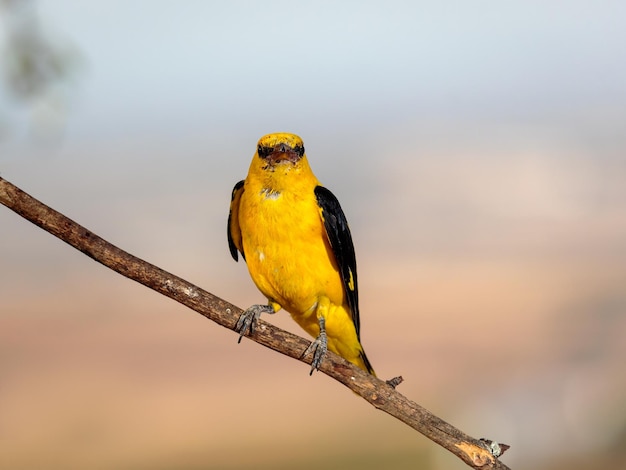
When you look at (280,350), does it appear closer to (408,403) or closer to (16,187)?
(408,403)

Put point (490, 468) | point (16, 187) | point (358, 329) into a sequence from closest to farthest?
point (16, 187), point (490, 468), point (358, 329)

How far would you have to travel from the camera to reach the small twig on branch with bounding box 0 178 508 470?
18.0 feet

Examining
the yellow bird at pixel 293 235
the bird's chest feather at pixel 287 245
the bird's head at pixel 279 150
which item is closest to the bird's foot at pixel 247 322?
the yellow bird at pixel 293 235

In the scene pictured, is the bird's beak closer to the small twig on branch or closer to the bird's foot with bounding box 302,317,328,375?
the small twig on branch

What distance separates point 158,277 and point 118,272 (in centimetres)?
28

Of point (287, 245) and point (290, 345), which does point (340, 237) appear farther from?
point (290, 345)

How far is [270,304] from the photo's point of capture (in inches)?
263

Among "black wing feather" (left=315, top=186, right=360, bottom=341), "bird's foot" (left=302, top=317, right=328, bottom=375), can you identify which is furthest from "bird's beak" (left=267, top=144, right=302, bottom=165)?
"bird's foot" (left=302, top=317, right=328, bottom=375)

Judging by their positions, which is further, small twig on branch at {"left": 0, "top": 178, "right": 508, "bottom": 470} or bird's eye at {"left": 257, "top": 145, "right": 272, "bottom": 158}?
bird's eye at {"left": 257, "top": 145, "right": 272, "bottom": 158}

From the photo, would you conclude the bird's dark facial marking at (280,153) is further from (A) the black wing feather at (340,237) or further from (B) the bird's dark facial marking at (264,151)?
(A) the black wing feather at (340,237)

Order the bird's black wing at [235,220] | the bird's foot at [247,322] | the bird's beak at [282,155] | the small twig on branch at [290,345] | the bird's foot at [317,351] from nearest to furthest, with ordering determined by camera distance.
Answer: the small twig on branch at [290,345], the bird's foot at [247,322], the bird's foot at [317,351], the bird's beak at [282,155], the bird's black wing at [235,220]

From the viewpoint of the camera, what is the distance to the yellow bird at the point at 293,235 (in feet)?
20.5

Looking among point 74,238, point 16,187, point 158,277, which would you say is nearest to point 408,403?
point 158,277

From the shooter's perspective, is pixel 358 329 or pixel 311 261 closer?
pixel 311 261
